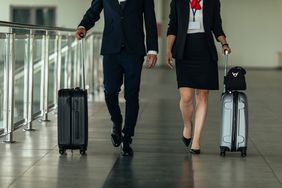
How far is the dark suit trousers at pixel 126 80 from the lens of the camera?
21.4 feet

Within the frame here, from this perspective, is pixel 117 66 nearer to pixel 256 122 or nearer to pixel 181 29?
pixel 181 29

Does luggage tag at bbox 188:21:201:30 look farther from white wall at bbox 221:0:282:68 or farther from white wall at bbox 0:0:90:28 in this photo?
white wall at bbox 221:0:282:68

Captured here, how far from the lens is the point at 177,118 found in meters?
10.1

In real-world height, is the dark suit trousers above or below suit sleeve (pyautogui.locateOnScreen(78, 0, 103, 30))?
below

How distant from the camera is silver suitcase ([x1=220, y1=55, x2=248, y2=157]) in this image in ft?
21.4

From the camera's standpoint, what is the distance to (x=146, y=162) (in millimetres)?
6254

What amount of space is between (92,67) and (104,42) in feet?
29.0

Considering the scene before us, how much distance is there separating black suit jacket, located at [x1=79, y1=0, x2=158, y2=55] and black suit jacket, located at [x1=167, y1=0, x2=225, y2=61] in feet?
0.78

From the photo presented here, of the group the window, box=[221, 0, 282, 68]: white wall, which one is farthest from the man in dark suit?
the window

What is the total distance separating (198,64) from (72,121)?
1239 mm

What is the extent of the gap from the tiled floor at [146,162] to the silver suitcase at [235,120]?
0.15 meters

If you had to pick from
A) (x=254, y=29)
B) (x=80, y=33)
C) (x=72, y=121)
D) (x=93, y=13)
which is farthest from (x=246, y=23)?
(x=72, y=121)

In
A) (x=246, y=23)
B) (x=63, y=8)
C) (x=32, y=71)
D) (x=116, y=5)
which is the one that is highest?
(x=63, y=8)

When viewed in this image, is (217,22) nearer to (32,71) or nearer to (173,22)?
(173,22)
